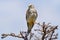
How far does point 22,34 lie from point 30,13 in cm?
383

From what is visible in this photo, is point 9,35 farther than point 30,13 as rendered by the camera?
No

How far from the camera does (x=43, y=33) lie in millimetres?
5484

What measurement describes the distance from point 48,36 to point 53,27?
27 cm

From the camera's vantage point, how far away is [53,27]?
5590 millimetres

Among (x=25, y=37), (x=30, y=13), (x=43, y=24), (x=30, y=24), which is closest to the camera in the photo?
(x=25, y=37)

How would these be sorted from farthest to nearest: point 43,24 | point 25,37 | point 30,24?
point 30,24, point 43,24, point 25,37

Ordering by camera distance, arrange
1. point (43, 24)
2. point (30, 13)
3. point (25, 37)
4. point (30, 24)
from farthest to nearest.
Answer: point (30, 13)
point (30, 24)
point (43, 24)
point (25, 37)

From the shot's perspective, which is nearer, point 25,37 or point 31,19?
point 25,37

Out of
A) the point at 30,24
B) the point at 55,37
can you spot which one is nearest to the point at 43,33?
the point at 55,37

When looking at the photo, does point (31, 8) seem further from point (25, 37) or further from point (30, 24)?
point (25, 37)

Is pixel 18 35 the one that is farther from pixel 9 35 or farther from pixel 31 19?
pixel 31 19

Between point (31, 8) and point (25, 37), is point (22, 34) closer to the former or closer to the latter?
point (25, 37)

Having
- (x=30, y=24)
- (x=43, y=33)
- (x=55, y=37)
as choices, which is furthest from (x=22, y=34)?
(x=30, y=24)

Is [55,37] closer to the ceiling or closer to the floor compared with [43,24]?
closer to the floor
